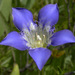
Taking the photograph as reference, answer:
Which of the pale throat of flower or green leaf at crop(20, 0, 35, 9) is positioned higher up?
green leaf at crop(20, 0, 35, 9)

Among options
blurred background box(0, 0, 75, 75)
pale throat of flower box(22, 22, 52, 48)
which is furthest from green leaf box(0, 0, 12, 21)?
pale throat of flower box(22, 22, 52, 48)

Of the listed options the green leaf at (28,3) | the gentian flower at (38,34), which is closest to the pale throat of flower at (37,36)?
the gentian flower at (38,34)

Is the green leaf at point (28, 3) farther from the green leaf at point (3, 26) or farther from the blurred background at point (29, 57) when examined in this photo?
the green leaf at point (3, 26)

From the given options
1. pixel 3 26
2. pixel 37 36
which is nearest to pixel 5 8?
pixel 3 26

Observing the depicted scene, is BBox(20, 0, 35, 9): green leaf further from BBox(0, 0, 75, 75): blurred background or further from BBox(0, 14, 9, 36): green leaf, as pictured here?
BBox(0, 14, 9, 36): green leaf

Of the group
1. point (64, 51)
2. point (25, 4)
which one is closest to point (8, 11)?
point (25, 4)

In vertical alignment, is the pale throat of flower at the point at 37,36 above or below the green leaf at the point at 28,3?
below

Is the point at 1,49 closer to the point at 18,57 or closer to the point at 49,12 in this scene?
the point at 18,57
